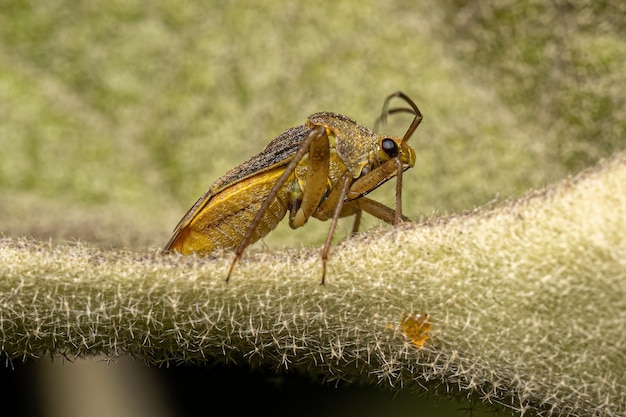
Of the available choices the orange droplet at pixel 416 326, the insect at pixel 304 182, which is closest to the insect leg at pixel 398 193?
the insect at pixel 304 182

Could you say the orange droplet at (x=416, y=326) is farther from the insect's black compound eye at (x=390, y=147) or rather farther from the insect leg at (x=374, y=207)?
the insect's black compound eye at (x=390, y=147)

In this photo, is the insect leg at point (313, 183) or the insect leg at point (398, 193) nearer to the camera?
the insect leg at point (398, 193)

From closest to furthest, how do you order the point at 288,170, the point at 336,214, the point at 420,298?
Result: the point at 420,298 → the point at 336,214 → the point at 288,170

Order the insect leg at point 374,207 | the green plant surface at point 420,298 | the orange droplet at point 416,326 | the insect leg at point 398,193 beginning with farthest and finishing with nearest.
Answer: the insect leg at point 374,207 < the insect leg at point 398,193 < the orange droplet at point 416,326 < the green plant surface at point 420,298

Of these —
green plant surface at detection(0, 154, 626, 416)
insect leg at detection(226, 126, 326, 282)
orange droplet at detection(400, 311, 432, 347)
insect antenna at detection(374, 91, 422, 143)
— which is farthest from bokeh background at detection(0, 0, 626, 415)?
orange droplet at detection(400, 311, 432, 347)

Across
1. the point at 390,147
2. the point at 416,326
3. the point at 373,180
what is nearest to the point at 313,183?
the point at 373,180

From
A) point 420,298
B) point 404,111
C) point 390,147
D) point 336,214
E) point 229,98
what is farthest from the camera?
point 390,147

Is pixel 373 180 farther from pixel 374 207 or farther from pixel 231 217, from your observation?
pixel 231 217

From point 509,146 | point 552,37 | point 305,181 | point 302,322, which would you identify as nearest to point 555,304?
point 302,322
